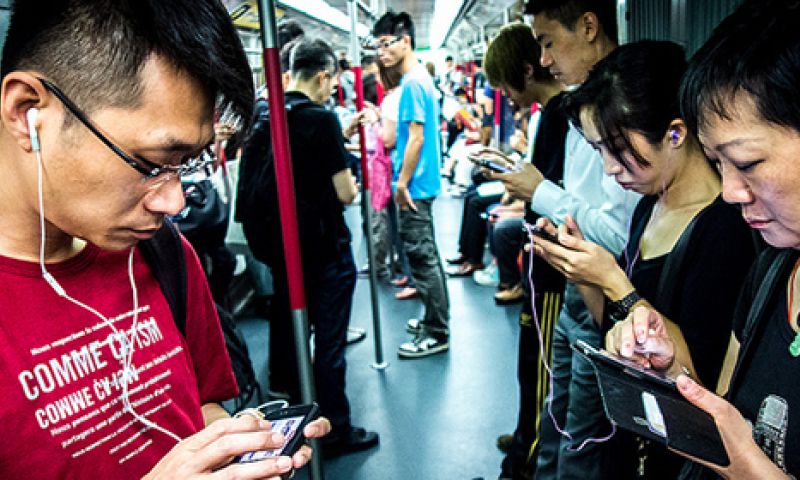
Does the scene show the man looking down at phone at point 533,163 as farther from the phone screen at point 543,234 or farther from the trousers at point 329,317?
the trousers at point 329,317

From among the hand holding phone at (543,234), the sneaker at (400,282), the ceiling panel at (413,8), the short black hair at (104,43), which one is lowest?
the sneaker at (400,282)

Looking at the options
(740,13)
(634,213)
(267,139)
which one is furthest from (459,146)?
(740,13)

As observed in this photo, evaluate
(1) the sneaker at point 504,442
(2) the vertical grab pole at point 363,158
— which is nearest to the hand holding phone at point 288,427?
(1) the sneaker at point 504,442

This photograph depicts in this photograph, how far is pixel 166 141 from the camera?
92 cm

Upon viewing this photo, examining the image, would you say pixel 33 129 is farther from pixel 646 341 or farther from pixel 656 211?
Answer: pixel 656 211

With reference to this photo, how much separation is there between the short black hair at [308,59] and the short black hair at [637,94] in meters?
1.62

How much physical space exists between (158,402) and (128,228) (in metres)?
0.31

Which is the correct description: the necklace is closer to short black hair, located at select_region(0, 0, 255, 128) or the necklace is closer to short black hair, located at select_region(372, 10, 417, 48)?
short black hair, located at select_region(0, 0, 255, 128)

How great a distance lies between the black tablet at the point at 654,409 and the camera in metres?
1.04

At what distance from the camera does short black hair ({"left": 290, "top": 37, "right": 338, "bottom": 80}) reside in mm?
2910

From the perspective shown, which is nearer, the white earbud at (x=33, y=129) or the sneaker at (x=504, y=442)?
the white earbud at (x=33, y=129)

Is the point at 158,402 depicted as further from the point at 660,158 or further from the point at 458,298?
the point at 458,298

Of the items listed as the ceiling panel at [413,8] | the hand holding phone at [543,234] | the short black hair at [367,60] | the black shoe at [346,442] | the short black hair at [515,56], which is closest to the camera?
the hand holding phone at [543,234]

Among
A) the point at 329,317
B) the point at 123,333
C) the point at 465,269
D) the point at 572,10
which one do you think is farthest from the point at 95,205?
the point at 465,269
